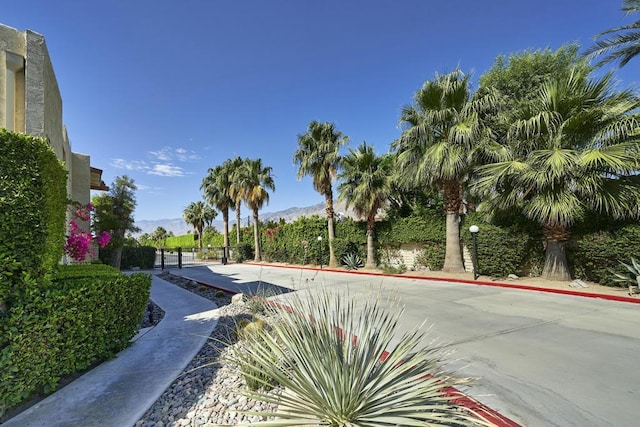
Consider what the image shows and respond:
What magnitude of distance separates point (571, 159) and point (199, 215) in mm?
48135

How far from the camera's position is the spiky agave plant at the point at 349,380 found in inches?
84.3

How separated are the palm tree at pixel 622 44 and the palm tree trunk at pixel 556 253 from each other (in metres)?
6.72

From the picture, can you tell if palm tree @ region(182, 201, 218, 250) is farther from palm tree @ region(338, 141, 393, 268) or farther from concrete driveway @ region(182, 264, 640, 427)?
concrete driveway @ region(182, 264, 640, 427)

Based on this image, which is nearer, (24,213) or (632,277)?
(24,213)

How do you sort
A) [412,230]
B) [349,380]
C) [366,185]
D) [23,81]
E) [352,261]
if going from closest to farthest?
[349,380] < [23,81] < [412,230] < [366,185] < [352,261]

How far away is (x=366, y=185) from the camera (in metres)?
16.0

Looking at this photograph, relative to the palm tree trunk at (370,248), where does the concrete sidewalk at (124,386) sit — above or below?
below

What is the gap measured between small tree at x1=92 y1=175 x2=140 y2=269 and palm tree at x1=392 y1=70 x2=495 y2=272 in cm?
1442

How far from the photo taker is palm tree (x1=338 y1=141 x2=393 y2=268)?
16.1 metres

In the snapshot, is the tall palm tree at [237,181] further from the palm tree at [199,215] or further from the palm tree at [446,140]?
the palm tree at [199,215]

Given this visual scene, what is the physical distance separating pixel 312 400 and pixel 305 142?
18351 mm

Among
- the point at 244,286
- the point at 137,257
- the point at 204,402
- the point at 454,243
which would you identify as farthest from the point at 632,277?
the point at 137,257

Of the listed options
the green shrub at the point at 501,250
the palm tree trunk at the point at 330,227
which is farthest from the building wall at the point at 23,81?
the palm tree trunk at the point at 330,227

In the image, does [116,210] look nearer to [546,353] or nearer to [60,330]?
[60,330]
